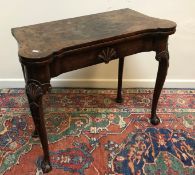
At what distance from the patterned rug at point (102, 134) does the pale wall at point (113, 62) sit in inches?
3.4

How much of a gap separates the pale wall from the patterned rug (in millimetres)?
86

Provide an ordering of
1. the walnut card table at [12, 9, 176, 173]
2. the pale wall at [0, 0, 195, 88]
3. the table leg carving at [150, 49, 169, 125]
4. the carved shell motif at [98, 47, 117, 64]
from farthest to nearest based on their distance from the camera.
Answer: the pale wall at [0, 0, 195, 88] < the table leg carving at [150, 49, 169, 125] < the carved shell motif at [98, 47, 117, 64] < the walnut card table at [12, 9, 176, 173]

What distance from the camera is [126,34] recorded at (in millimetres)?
1131

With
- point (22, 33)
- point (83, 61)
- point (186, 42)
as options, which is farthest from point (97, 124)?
point (186, 42)

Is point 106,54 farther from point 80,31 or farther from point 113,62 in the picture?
point 113,62

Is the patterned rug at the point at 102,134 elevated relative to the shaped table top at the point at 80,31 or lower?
lower

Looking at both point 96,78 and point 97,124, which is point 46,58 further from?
point 96,78

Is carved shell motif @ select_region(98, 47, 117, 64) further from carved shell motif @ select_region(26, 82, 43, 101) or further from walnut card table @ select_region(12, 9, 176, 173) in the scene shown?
carved shell motif @ select_region(26, 82, 43, 101)

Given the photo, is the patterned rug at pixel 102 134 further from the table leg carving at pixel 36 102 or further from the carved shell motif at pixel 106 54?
the carved shell motif at pixel 106 54

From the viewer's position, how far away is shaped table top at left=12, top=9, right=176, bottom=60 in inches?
40.3

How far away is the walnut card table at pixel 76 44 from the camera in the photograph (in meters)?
1.00

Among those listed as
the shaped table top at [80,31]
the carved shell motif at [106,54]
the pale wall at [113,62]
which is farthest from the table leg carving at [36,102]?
the pale wall at [113,62]

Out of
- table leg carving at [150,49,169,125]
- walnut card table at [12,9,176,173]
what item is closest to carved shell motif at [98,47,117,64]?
walnut card table at [12,9,176,173]

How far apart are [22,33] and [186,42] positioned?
1171 mm
